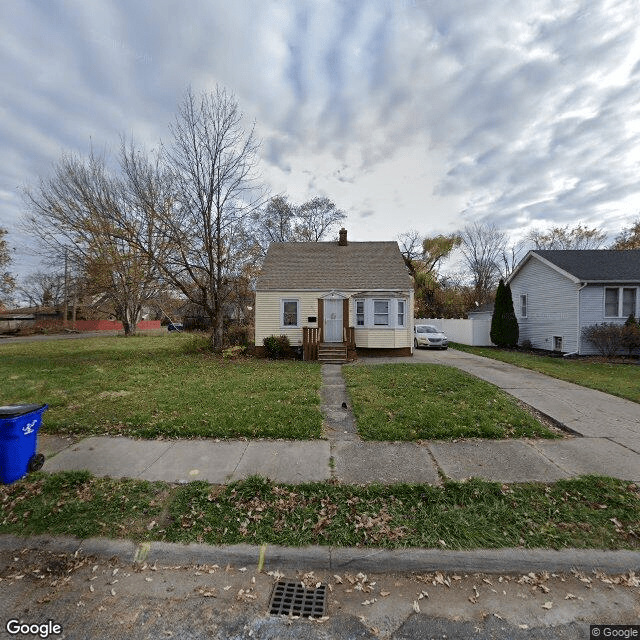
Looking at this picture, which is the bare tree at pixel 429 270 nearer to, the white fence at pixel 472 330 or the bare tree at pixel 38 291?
the white fence at pixel 472 330

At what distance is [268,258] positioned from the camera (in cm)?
1680

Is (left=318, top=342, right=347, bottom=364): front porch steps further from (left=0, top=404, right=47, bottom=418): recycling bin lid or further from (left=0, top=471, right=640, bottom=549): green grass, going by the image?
(left=0, top=404, right=47, bottom=418): recycling bin lid

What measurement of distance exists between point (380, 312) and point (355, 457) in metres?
10.8

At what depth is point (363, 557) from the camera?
278 cm

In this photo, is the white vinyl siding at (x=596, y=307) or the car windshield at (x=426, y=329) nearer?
the white vinyl siding at (x=596, y=307)

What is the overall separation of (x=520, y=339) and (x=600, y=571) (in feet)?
62.4

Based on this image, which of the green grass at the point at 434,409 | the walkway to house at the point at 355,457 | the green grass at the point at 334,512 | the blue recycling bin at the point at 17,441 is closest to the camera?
the green grass at the point at 334,512

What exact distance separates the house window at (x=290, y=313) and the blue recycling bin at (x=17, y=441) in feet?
36.7

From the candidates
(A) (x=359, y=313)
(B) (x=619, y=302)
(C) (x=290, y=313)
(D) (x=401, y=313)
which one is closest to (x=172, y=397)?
(C) (x=290, y=313)

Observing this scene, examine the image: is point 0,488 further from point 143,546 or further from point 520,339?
point 520,339

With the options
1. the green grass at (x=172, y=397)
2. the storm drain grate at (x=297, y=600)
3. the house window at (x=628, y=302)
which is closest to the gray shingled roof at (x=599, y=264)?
the house window at (x=628, y=302)

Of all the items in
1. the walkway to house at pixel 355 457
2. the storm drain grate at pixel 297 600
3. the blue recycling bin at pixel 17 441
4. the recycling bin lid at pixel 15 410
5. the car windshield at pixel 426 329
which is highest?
the car windshield at pixel 426 329

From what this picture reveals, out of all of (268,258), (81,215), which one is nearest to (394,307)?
(268,258)

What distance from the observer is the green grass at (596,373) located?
817 cm
